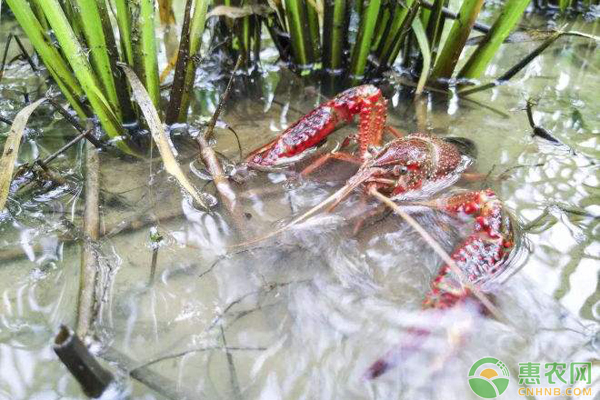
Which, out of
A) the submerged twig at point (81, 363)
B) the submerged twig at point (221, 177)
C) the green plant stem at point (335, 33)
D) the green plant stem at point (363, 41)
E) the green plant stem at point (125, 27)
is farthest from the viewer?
the green plant stem at point (335, 33)

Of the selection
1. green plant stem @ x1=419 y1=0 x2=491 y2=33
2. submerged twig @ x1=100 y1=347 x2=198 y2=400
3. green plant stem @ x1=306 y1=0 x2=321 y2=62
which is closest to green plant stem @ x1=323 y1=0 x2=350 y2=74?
green plant stem @ x1=306 y1=0 x2=321 y2=62

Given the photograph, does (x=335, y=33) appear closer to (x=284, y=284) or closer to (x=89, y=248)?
(x=284, y=284)

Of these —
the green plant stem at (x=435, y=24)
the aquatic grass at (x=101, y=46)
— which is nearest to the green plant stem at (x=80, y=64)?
the aquatic grass at (x=101, y=46)

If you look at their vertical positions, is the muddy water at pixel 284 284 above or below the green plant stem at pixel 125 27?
below

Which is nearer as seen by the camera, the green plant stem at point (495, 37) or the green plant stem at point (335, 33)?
the green plant stem at point (495, 37)

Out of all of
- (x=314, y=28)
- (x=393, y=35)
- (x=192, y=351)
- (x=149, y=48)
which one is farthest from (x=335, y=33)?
(x=192, y=351)

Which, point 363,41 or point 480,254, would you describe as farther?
point 363,41

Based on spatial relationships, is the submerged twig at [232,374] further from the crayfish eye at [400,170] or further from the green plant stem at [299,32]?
the green plant stem at [299,32]
